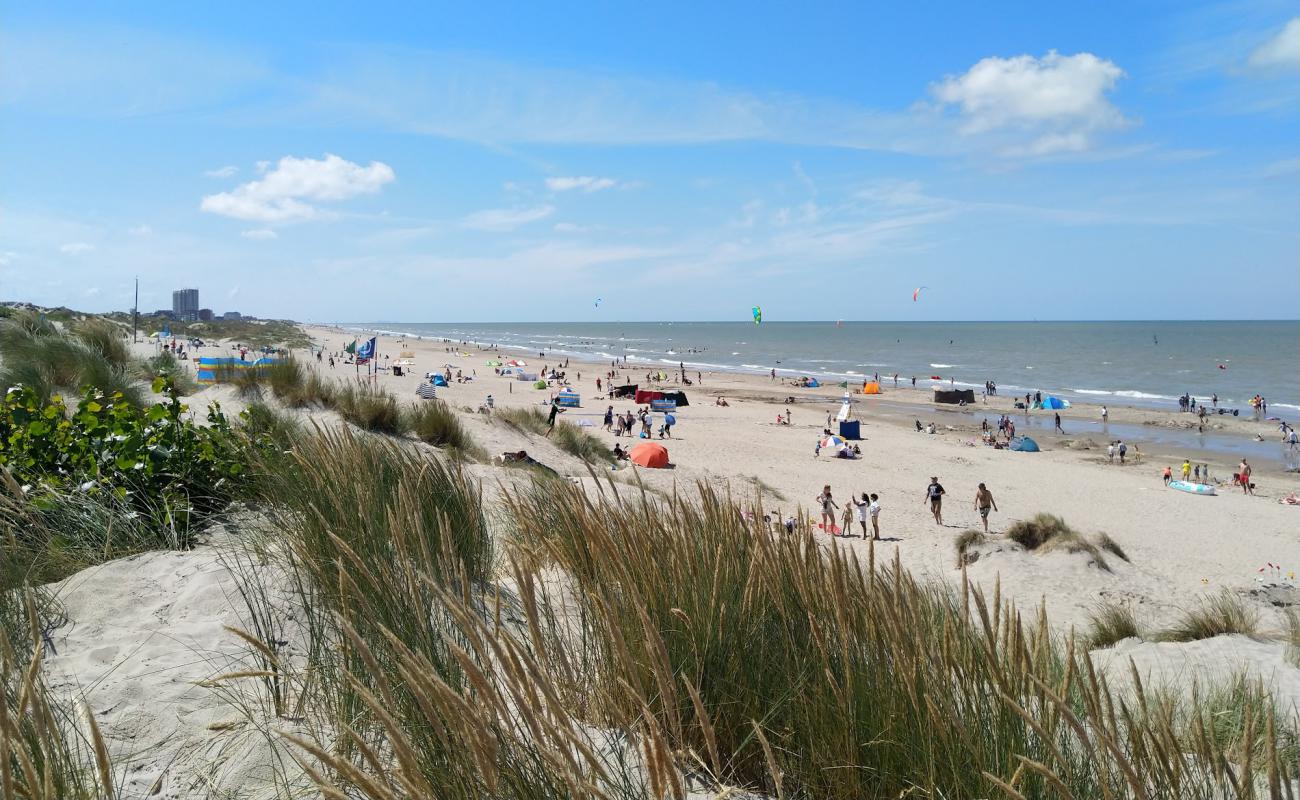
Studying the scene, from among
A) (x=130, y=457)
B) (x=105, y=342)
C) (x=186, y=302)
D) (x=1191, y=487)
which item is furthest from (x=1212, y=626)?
(x=186, y=302)

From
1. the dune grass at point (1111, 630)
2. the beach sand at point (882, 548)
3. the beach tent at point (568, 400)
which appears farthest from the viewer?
the beach tent at point (568, 400)

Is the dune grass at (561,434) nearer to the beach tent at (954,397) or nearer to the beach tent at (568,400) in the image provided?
the beach tent at (568,400)

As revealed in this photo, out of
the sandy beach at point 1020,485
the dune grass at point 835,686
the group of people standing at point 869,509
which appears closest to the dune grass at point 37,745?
the dune grass at point 835,686

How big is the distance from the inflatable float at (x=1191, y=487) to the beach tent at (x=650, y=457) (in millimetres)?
15322

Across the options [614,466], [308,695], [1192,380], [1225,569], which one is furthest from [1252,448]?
[308,695]

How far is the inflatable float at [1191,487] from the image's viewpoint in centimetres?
2219

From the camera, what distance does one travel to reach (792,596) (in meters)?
2.44

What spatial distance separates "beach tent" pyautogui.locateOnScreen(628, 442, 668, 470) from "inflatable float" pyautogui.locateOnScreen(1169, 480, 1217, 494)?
15.3 m

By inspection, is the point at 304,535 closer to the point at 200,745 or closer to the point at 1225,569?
the point at 200,745

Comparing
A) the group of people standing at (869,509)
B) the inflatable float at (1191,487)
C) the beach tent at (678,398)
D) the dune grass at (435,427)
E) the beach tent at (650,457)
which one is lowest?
the inflatable float at (1191,487)

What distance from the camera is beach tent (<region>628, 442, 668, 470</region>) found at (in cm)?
1931

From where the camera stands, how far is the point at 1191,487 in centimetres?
2253

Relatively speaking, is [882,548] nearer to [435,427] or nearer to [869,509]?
[869,509]

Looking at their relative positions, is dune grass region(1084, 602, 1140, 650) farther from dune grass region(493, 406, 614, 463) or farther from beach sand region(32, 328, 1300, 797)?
dune grass region(493, 406, 614, 463)
